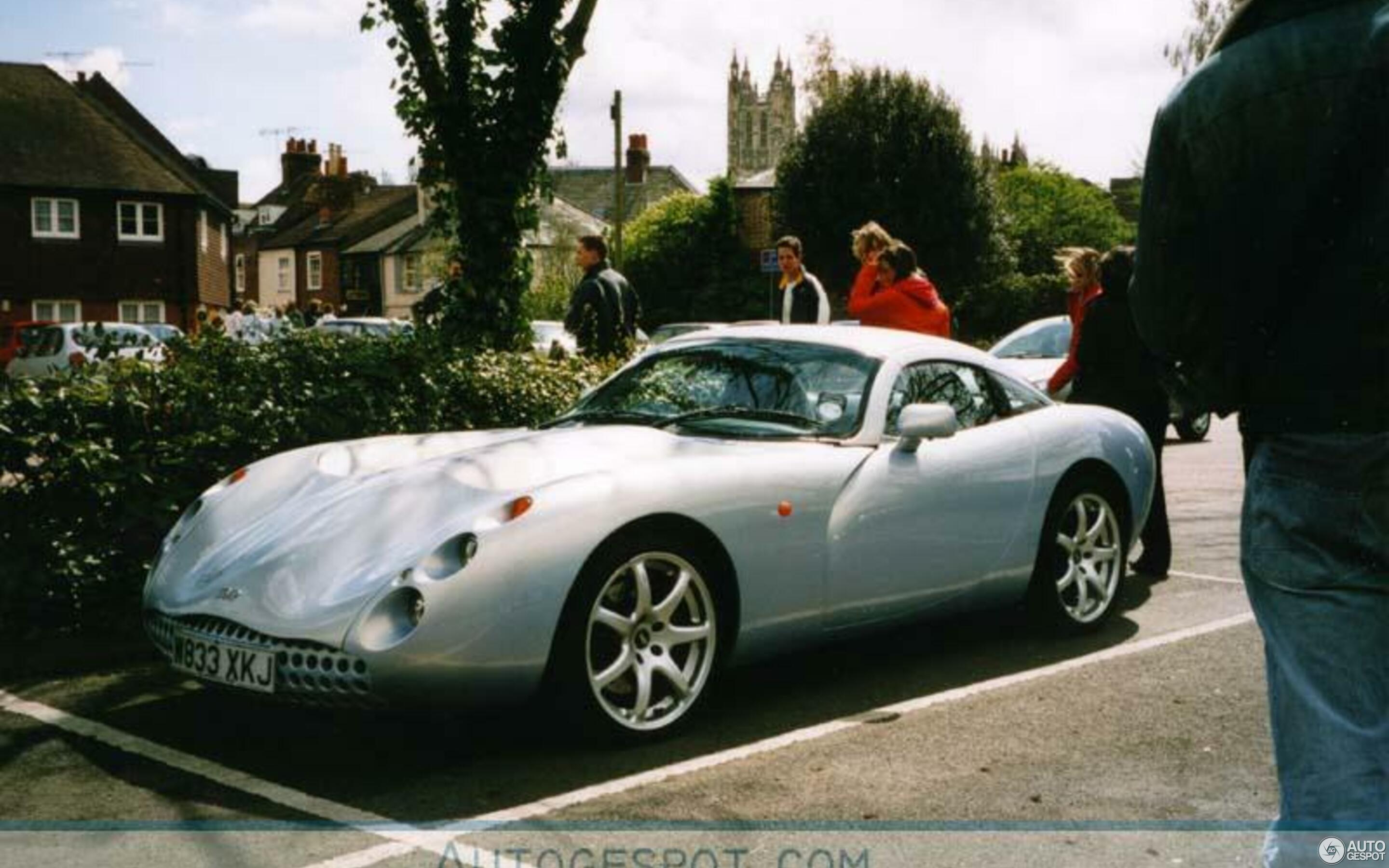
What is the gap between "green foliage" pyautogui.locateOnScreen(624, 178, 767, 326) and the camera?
2239 inches

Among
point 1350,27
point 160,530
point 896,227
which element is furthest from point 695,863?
point 896,227

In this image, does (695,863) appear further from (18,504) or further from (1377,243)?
(18,504)

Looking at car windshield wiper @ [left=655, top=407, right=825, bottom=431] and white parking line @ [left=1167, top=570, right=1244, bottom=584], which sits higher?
car windshield wiper @ [left=655, top=407, right=825, bottom=431]

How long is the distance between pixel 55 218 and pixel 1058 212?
56432 millimetres

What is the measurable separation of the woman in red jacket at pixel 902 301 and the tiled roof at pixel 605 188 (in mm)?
77004

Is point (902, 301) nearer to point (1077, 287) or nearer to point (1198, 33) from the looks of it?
point (1077, 287)

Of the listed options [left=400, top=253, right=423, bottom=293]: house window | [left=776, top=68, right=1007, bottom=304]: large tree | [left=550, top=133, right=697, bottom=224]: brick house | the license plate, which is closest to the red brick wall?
[left=400, top=253, right=423, bottom=293]: house window

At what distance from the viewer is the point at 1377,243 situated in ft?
7.16

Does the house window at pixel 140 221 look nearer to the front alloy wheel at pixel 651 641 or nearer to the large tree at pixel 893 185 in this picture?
the large tree at pixel 893 185

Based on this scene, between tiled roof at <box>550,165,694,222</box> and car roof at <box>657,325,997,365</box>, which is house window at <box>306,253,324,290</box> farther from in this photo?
car roof at <box>657,325,997,365</box>

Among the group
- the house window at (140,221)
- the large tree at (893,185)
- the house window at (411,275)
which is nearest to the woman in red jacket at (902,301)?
the large tree at (893,185)

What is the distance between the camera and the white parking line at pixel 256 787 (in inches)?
154

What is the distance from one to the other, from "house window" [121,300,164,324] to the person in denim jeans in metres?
46.5

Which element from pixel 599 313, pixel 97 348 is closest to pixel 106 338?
pixel 97 348
